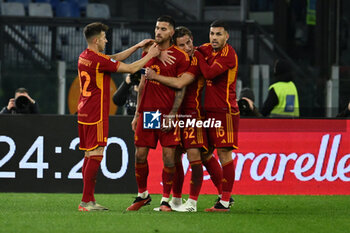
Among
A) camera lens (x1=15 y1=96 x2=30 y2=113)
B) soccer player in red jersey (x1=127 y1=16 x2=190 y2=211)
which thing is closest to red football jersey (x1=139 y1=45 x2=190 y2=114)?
soccer player in red jersey (x1=127 y1=16 x2=190 y2=211)

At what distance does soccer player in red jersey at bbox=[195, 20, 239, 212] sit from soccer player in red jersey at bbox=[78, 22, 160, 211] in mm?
704

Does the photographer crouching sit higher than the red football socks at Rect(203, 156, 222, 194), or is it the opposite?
the photographer crouching

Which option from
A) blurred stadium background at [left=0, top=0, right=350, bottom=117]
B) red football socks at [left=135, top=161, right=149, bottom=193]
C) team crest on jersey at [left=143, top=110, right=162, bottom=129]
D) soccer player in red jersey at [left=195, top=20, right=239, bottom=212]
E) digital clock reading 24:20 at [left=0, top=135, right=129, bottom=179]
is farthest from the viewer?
blurred stadium background at [left=0, top=0, right=350, bottom=117]

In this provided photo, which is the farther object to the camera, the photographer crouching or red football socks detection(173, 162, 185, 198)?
the photographer crouching

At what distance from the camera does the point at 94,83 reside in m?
10.1

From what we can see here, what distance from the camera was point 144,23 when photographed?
20750mm

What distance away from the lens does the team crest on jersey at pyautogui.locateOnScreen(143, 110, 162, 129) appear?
392 inches

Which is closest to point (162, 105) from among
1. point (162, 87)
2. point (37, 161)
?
point (162, 87)

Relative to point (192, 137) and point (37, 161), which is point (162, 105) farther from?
point (37, 161)

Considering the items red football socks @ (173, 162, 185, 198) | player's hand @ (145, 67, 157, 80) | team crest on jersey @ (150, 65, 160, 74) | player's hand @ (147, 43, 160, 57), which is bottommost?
red football socks @ (173, 162, 185, 198)

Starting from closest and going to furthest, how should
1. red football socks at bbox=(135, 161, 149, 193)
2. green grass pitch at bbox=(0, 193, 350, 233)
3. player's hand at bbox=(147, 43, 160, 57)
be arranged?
green grass pitch at bbox=(0, 193, 350, 233) < player's hand at bbox=(147, 43, 160, 57) < red football socks at bbox=(135, 161, 149, 193)

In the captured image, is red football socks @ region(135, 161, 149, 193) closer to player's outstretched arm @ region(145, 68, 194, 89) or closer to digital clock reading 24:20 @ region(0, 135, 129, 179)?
player's outstretched arm @ region(145, 68, 194, 89)

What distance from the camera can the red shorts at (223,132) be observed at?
10424mm

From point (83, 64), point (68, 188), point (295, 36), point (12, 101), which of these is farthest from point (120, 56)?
point (295, 36)
